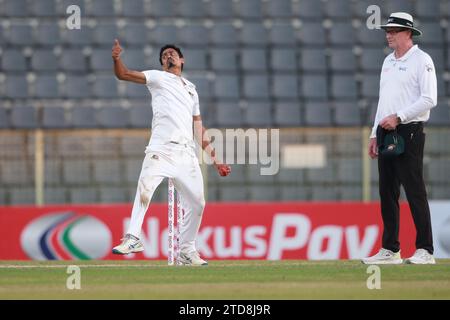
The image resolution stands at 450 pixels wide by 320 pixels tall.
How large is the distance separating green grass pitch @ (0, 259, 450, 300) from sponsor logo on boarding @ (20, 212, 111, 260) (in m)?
5.29

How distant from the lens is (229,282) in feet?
26.9

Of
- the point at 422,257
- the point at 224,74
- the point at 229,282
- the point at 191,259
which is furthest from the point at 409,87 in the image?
the point at 224,74

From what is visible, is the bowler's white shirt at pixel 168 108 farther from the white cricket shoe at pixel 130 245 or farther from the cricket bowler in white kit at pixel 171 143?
the white cricket shoe at pixel 130 245

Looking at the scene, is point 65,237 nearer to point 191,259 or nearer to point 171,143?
point 191,259

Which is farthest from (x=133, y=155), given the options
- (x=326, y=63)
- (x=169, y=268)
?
(x=169, y=268)

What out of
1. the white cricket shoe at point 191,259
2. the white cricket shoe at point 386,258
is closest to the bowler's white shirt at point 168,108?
the white cricket shoe at point 191,259

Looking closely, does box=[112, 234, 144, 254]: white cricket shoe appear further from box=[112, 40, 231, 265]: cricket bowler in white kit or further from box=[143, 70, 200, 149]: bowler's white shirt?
box=[143, 70, 200, 149]: bowler's white shirt

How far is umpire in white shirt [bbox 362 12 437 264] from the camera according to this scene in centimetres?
952

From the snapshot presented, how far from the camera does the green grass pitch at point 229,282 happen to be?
754 centimetres

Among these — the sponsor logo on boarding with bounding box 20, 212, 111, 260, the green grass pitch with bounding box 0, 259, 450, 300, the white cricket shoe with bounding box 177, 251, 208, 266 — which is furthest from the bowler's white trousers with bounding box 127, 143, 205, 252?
the sponsor logo on boarding with bounding box 20, 212, 111, 260

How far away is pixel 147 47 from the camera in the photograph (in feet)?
60.0

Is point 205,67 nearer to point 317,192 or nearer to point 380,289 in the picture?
point 317,192

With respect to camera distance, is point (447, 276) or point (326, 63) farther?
point (326, 63)

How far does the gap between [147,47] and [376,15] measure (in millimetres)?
3573
